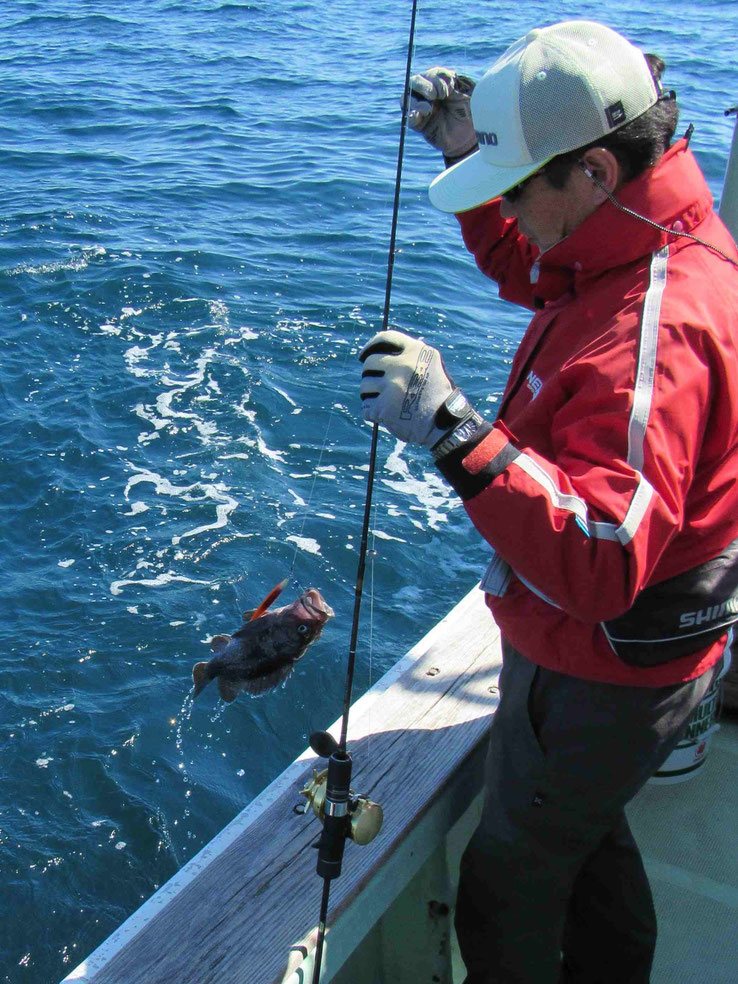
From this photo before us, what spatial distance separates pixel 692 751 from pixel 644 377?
219 centimetres

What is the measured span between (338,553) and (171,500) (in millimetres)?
1315

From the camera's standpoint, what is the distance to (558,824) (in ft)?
7.92

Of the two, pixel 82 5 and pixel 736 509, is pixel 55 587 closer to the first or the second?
pixel 736 509

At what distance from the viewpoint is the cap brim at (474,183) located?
216cm

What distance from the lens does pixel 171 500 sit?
7.07 metres

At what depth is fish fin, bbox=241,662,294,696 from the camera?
3344mm

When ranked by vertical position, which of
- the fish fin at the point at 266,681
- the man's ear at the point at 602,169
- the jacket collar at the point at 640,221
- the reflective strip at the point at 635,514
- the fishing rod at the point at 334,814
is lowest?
the fish fin at the point at 266,681

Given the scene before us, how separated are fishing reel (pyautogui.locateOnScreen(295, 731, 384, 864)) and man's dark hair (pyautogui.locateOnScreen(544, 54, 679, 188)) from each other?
4.78ft

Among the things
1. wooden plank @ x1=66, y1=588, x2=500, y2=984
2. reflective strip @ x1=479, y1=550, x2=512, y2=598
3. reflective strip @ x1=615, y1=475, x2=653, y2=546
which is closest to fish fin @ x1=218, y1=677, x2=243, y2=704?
wooden plank @ x1=66, y1=588, x2=500, y2=984

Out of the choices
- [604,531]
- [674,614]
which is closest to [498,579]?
[674,614]

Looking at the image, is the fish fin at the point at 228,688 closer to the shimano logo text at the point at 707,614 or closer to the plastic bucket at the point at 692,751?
the plastic bucket at the point at 692,751

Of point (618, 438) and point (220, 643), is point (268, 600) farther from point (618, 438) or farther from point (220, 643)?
point (618, 438)

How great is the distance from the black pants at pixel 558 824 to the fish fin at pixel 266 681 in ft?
3.21

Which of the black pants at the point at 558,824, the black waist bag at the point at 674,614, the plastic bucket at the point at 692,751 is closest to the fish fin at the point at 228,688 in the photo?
the black pants at the point at 558,824
